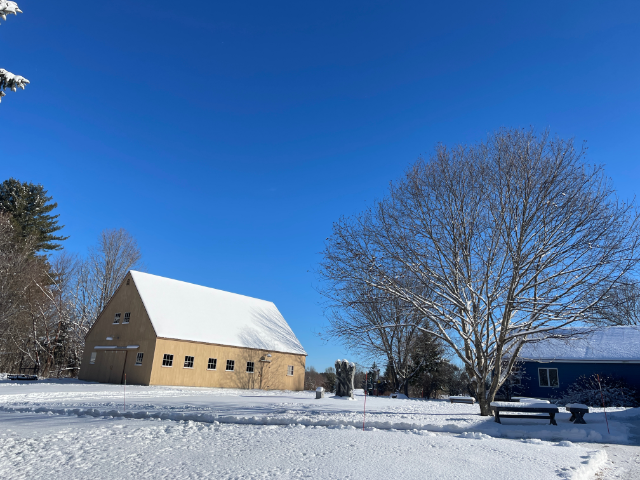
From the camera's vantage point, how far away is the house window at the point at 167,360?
2495 cm

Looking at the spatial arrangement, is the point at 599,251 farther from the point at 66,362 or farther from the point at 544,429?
the point at 66,362

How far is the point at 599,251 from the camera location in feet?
38.0

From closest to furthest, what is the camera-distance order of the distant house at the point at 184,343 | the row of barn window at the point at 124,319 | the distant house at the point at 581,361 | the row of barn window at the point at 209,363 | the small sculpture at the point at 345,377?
the small sculpture at the point at 345,377
the distant house at the point at 581,361
the row of barn window at the point at 209,363
the distant house at the point at 184,343
the row of barn window at the point at 124,319

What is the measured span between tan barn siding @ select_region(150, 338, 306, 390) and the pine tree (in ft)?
74.3

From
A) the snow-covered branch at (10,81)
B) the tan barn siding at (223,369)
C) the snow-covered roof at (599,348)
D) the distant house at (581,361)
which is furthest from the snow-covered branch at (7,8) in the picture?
the distant house at (581,361)

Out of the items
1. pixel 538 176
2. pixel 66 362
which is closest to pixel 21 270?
pixel 66 362

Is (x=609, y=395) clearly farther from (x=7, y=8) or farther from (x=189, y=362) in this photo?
(x=7, y=8)

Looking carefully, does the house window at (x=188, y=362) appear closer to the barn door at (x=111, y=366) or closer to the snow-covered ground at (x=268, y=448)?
the barn door at (x=111, y=366)

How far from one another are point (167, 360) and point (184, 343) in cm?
142

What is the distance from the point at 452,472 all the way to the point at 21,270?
3537cm

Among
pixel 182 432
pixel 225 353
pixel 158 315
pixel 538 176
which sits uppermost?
pixel 538 176

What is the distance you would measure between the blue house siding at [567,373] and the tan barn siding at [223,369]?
53.1 feet

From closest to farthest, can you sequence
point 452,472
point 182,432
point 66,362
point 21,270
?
point 452,472, point 182,432, point 21,270, point 66,362

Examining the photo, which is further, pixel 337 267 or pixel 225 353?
pixel 225 353
